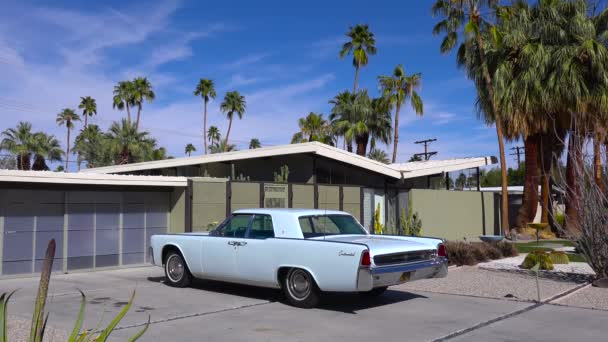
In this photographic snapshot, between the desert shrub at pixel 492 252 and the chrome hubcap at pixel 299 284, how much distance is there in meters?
8.41

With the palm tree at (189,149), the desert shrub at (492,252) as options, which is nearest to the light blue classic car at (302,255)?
the desert shrub at (492,252)

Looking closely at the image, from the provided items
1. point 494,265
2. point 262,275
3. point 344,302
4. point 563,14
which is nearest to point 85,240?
point 262,275

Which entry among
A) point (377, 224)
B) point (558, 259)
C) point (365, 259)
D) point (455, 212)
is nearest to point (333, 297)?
point (365, 259)

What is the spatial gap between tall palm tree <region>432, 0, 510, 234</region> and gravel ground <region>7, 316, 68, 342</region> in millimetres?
19882

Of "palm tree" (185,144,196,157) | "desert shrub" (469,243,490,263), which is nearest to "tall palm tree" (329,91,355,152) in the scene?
"desert shrub" (469,243,490,263)

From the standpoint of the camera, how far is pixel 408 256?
883 cm

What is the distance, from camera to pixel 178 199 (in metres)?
15.6

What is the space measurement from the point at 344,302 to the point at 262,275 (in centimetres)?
134

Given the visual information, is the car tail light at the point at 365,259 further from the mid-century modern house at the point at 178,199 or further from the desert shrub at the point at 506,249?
the desert shrub at the point at 506,249

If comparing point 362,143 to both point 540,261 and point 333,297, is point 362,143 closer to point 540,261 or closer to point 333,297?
point 540,261

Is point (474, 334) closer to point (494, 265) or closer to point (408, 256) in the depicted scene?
point (408, 256)

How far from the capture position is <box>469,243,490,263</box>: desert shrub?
1513 centimetres

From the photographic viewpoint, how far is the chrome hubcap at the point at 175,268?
Answer: 10.9m

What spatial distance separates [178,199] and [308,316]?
26.8 feet
